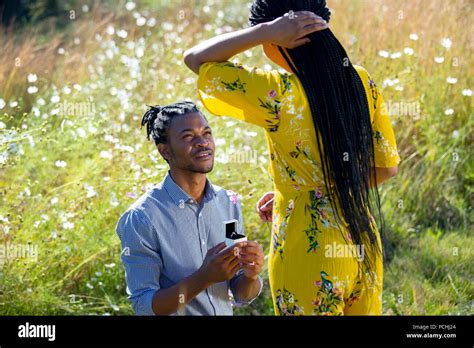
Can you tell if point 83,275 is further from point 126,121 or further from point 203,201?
point 203,201

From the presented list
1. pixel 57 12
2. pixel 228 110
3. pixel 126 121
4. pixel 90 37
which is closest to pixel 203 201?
pixel 228 110

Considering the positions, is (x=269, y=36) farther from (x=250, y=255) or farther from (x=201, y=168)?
(x=250, y=255)

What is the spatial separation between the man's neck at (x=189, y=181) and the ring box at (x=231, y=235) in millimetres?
231

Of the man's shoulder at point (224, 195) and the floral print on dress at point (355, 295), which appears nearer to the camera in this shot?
the floral print on dress at point (355, 295)

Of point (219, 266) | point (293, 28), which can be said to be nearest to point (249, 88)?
point (293, 28)

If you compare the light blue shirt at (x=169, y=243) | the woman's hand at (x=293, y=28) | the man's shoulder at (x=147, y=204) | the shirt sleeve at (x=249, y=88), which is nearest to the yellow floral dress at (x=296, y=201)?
the shirt sleeve at (x=249, y=88)

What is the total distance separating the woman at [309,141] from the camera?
2.68 m

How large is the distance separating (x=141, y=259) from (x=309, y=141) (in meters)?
0.61

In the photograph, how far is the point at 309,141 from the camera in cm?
269

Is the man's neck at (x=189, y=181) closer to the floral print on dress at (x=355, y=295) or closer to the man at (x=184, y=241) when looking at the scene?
the man at (x=184, y=241)

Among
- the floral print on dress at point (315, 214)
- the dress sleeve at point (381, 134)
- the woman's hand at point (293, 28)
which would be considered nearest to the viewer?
the woman's hand at point (293, 28)

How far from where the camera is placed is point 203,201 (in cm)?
296

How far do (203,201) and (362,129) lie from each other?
56cm

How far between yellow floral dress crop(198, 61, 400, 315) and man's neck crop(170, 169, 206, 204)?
0.26 metres
